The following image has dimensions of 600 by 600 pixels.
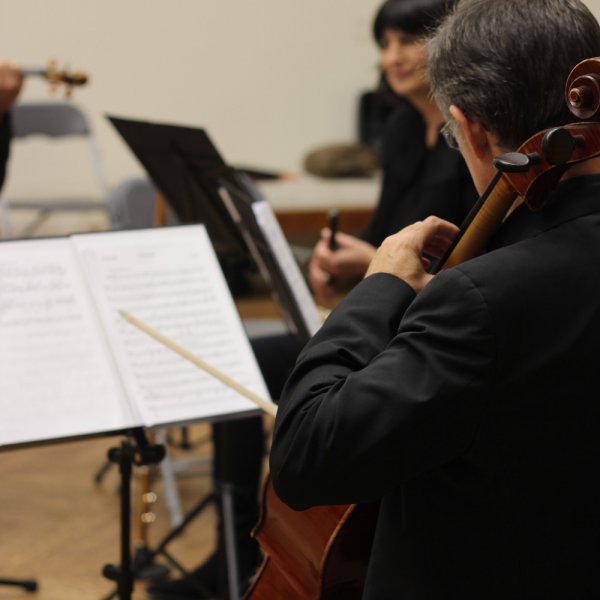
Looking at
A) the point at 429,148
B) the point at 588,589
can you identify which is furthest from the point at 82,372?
the point at 429,148

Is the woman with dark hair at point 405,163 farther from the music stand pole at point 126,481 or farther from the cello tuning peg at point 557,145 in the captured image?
the cello tuning peg at point 557,145

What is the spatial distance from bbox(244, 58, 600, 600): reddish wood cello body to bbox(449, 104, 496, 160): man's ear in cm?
4

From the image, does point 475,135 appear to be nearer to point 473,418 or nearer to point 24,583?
point 473,418

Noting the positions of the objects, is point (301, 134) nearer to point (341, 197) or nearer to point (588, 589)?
point (341, 197)

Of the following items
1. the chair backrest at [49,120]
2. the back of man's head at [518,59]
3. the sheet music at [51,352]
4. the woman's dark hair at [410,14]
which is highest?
the back of man's head at [518,59]

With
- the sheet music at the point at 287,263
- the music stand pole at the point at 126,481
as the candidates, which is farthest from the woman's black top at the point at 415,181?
the music stand pole at the point at 126,481

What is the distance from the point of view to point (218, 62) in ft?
18.1

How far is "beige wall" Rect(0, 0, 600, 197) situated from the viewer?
524 cm

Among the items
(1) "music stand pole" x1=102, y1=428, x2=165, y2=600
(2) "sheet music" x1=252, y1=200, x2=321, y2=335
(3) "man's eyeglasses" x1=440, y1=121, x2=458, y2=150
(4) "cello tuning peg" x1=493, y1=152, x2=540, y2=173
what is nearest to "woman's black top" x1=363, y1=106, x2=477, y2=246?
(2) "sheet music" x1=252, y1=200, x2=321, y2=335

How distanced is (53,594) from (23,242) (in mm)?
968

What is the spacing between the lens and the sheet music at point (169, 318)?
63.8 inches

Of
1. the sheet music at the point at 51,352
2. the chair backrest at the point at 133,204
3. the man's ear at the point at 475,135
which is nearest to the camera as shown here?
the man's ear at the point at 475,135

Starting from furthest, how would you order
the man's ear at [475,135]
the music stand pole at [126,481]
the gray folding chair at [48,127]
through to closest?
the gray folding chair at [48,127]
the music stand pole at [126,481]
the man's ear at [475,135]

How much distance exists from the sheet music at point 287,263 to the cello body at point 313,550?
0.44 metres
